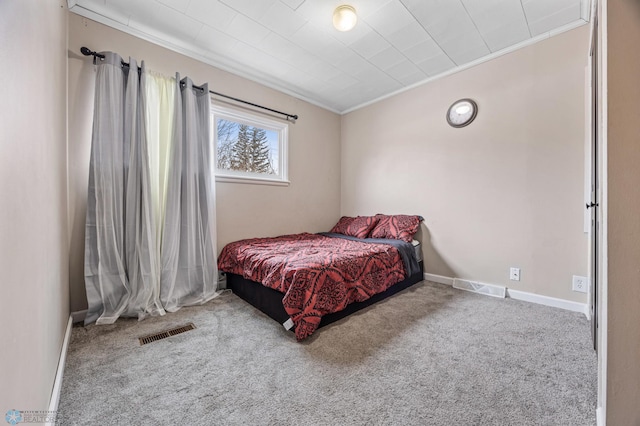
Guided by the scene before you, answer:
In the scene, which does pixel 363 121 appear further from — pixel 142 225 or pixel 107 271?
pixel 107 271

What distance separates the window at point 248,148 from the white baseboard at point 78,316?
162 cm

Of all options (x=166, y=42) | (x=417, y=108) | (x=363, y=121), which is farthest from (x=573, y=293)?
(x=166, y=42)

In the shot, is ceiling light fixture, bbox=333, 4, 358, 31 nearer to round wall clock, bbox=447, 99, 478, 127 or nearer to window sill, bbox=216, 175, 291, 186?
round wall clock, bbox=447, 99, 478, 127

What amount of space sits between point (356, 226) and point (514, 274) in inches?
71.9

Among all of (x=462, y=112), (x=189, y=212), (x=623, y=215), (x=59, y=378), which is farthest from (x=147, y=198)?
(x=462, y=112)

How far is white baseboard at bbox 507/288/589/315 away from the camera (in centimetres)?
218

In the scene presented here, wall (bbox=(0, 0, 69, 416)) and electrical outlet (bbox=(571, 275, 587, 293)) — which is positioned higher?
wall (bbox=(0, 0, 69, 416))

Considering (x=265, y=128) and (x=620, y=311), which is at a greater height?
(x=265, y=128)

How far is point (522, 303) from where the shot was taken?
2.39m

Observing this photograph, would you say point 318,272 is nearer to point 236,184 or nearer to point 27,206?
point 27,206

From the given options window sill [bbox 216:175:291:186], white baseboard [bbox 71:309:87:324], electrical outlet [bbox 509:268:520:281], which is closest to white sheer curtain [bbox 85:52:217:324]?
white baseboard [bbox 71:309:87:324]

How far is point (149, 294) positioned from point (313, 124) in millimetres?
2974

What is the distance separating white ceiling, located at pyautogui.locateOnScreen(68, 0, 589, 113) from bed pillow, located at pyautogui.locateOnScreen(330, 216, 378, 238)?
184 cm
